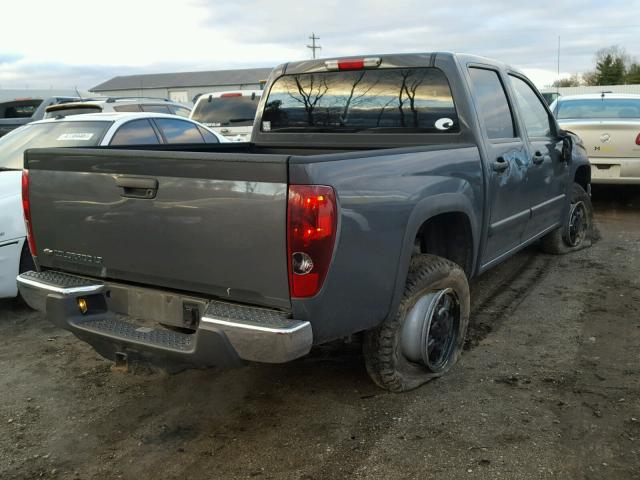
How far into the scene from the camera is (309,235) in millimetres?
2623

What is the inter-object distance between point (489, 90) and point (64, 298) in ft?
10.4

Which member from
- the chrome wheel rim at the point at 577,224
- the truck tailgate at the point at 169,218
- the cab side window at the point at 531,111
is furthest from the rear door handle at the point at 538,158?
the truck tailgate at the point at 169,218

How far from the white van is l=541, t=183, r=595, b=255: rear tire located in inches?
253

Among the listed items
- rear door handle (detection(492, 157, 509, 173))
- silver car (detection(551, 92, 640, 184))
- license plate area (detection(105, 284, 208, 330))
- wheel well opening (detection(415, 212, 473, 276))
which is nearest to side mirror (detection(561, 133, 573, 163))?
rear door handle (detection(492, 157, 509, 173))

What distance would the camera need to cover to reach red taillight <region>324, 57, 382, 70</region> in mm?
4418

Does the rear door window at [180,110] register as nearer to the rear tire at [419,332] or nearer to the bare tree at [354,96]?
the bare tree at [354,96]

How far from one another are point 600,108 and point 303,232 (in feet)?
28.0

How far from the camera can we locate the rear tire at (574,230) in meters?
6.53

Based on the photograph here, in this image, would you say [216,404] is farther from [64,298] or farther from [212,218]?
[212,218]

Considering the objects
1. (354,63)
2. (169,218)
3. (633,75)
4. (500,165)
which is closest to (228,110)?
(354,63)

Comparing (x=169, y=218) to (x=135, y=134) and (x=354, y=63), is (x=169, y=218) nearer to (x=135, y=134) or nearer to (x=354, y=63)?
(x=354, y=63)

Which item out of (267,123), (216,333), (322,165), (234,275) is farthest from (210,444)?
(267,123)

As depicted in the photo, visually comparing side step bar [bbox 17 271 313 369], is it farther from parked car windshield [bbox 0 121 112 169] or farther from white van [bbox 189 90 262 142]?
white van [bbox 189 90 262 142]

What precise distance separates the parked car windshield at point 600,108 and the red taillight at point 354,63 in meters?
6.33
